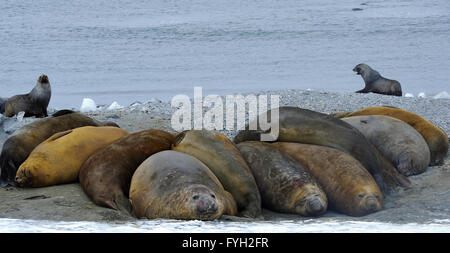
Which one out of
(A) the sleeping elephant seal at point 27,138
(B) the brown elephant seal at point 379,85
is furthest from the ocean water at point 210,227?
Answer: (B) the brown elephant seal at point 379,85

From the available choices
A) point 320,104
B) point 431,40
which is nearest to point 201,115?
point 320,104

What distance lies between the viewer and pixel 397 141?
20.4 ft

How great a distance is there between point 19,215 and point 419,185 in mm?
3452

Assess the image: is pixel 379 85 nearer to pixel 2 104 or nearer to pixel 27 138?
pixel 2 104

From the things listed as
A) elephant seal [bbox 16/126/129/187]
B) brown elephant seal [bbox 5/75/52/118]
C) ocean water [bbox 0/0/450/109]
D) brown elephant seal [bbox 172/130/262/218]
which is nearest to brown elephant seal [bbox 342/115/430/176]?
brown elephant seal [bbox 172/130/262/218]

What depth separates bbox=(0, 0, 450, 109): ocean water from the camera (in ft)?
54.6

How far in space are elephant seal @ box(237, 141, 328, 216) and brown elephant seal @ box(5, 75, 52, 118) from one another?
656 cm

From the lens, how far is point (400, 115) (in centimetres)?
696

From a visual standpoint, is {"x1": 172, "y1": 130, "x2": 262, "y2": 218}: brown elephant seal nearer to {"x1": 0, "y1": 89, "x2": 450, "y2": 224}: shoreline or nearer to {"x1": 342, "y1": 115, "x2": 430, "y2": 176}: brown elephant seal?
{"x1": 0, "y1": 89, "x2": 450, "y2": 224}: shoreline

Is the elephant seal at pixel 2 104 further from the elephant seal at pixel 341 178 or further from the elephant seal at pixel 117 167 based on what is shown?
the elephant seal at pixel 341 178

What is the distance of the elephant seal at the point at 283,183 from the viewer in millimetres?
4832

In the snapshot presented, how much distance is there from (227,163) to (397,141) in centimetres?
207

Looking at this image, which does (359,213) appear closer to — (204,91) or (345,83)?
(204,91)

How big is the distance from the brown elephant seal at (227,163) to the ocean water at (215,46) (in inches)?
332
